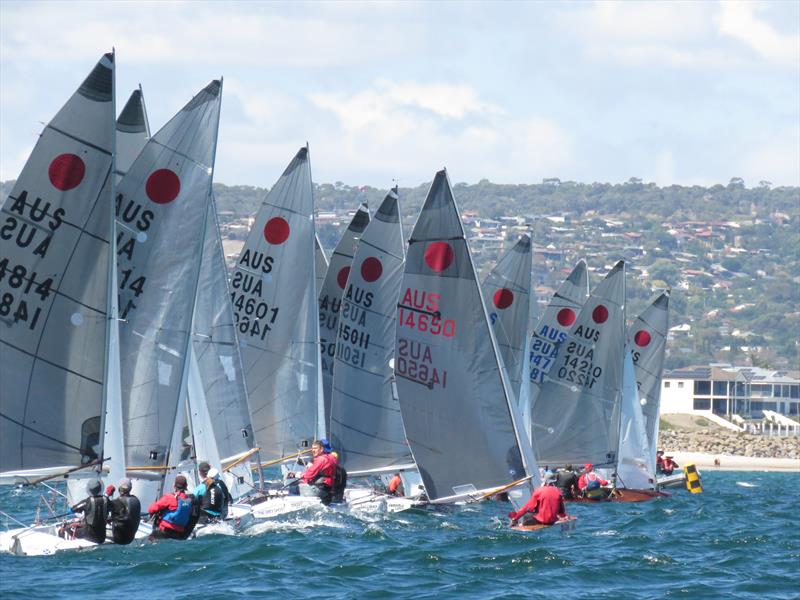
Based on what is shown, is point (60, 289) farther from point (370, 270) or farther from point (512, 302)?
point (512, 302)

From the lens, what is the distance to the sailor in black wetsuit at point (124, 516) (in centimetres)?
1994

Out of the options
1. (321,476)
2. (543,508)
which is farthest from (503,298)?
(543,508)

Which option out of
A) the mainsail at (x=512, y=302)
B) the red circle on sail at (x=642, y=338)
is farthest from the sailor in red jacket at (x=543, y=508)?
the red circle on sail at (x=642, y=338)

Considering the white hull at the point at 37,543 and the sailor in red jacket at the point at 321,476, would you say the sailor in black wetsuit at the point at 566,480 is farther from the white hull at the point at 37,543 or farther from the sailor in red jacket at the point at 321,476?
the white hull at the point at 37,543

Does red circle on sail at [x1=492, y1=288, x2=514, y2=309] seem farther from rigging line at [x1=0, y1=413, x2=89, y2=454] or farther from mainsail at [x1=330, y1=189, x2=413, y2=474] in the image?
rigging line at [x1=0, y1=413, x2=89, y2=454]

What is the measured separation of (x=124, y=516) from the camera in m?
19.9

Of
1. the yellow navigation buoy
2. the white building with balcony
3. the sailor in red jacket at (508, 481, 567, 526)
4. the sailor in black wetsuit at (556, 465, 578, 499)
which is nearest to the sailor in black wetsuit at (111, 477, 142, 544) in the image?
the sailor in red jacket at (508, 481, 567, 526)

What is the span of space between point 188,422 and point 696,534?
8705 millimetres

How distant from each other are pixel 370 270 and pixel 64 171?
33.9 ft

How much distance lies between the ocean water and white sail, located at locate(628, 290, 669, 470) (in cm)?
1475

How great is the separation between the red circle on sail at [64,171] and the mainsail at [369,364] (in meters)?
10.1

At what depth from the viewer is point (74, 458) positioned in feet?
65.9

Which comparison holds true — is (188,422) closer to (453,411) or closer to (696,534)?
(453,411)

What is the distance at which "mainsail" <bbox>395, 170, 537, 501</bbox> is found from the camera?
76.9 feet
